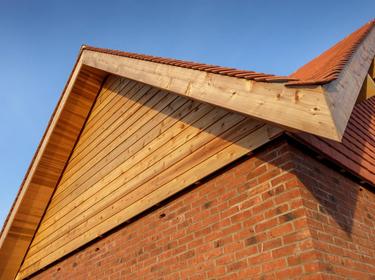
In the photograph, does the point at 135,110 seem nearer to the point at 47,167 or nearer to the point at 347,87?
the point at 47,167

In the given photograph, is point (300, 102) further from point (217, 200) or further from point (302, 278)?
point (217, 200)

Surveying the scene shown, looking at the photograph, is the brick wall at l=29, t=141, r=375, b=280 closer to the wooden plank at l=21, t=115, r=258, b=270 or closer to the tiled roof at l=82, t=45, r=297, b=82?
the wooden plank at l=21, t=115, r=258, b=270

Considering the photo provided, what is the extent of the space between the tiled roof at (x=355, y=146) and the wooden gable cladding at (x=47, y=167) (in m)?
4.46

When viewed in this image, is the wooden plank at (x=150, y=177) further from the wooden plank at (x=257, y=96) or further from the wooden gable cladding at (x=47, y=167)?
the wooden gable cladding at (x=47, y=167)

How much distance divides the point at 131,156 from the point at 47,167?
2.58 meters

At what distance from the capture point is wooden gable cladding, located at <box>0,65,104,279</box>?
6.30 metres

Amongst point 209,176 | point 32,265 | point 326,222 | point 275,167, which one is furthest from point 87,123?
point 326,222

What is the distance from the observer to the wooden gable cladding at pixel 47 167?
20.7 feet

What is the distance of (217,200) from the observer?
319cm

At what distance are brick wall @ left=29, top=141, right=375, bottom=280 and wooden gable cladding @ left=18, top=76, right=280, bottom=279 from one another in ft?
0.73

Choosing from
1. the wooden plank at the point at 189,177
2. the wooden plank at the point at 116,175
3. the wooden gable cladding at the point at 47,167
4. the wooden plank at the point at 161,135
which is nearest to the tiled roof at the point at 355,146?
the wooden plank at the point at 189,177

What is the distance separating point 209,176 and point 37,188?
451 cm

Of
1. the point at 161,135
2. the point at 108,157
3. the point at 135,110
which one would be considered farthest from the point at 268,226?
the point at 108,157

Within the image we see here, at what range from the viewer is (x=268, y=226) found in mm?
2645
